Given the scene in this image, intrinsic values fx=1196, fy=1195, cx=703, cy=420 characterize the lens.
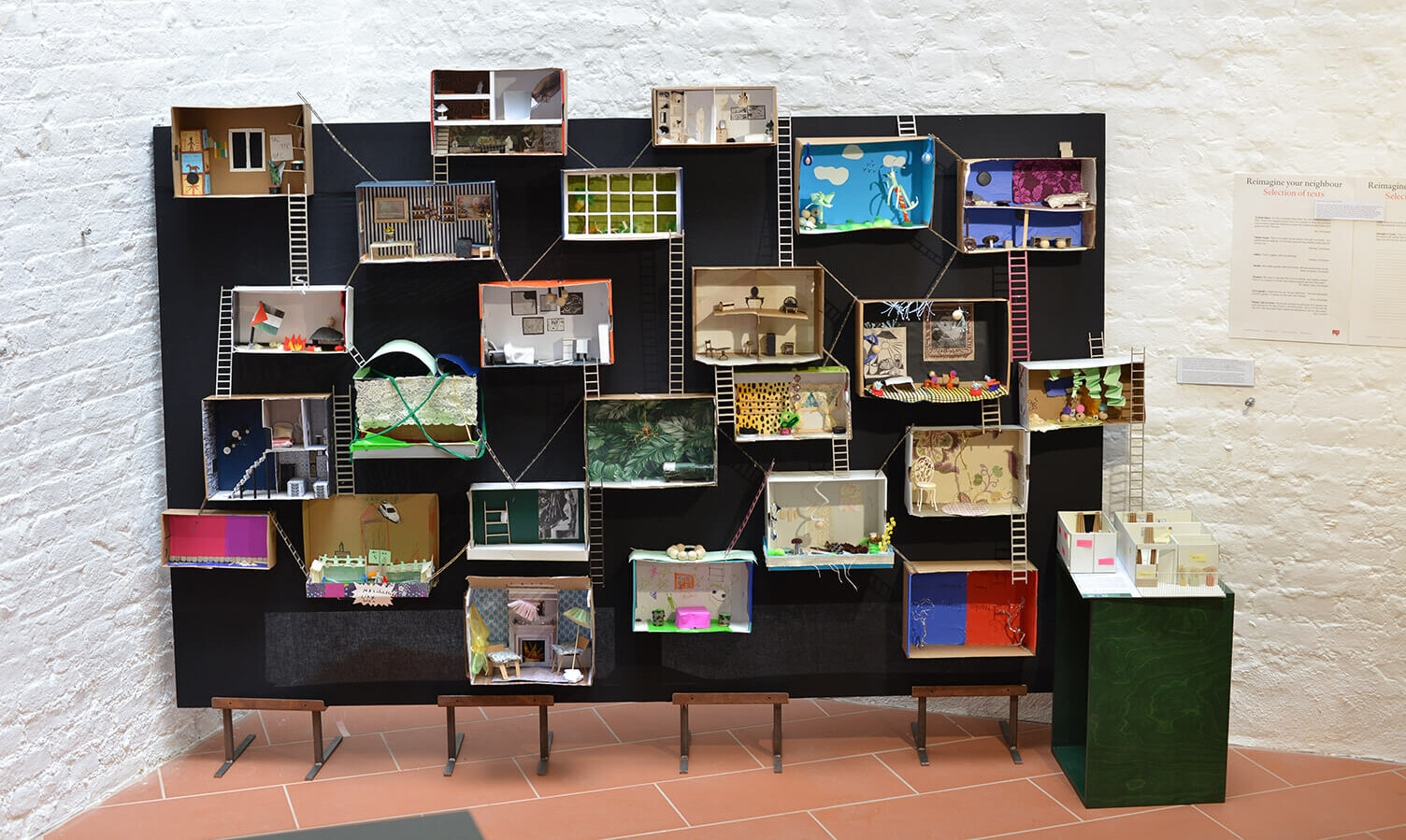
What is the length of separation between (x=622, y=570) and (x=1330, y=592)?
105 inches

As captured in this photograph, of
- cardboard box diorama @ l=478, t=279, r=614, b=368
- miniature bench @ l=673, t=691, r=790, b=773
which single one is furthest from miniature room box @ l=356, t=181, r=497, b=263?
miniature bench @ l=673, t=691, r=790, b=773

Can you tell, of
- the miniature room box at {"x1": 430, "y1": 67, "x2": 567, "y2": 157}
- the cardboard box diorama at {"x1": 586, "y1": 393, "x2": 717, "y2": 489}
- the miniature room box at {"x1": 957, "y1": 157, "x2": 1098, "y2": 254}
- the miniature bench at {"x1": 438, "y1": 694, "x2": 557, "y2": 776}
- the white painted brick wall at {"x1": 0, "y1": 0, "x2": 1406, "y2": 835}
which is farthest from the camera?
the miniature bench at {"x1": 438, "y1": 694, "x2": 557, "y2": 776}

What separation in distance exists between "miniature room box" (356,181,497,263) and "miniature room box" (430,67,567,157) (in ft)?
0.51

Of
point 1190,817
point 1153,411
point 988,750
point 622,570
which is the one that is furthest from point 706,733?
point 1153,411

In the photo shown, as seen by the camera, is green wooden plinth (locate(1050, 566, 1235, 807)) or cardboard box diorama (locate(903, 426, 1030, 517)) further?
cardboard box diorama (locate(903, 426, 1030, 517))

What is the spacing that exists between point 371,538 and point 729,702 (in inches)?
56.8

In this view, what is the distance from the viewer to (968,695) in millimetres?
4438

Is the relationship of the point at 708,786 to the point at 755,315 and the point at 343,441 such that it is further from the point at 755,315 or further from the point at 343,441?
the point at 343,441

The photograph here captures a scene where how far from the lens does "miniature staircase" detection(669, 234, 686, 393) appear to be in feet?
13.8

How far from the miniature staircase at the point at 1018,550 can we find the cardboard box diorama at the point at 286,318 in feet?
8.13

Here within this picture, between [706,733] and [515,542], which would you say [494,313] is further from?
[706,733]

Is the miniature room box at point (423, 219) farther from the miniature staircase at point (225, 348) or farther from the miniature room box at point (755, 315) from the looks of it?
the miniature room box at point (755, 315)

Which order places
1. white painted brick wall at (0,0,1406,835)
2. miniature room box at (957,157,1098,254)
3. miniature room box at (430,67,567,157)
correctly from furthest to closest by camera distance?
miniature room box at (957,157,1098,254) < miniature room box at (430,67,567,157) < white painted brick wall at (0,0,1406,835)

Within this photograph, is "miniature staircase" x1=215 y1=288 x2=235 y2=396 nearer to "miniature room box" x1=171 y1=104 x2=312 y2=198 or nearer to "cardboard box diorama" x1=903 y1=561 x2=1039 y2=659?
"miniature room box" x1=171 y1=104 x2=312 y2=198
